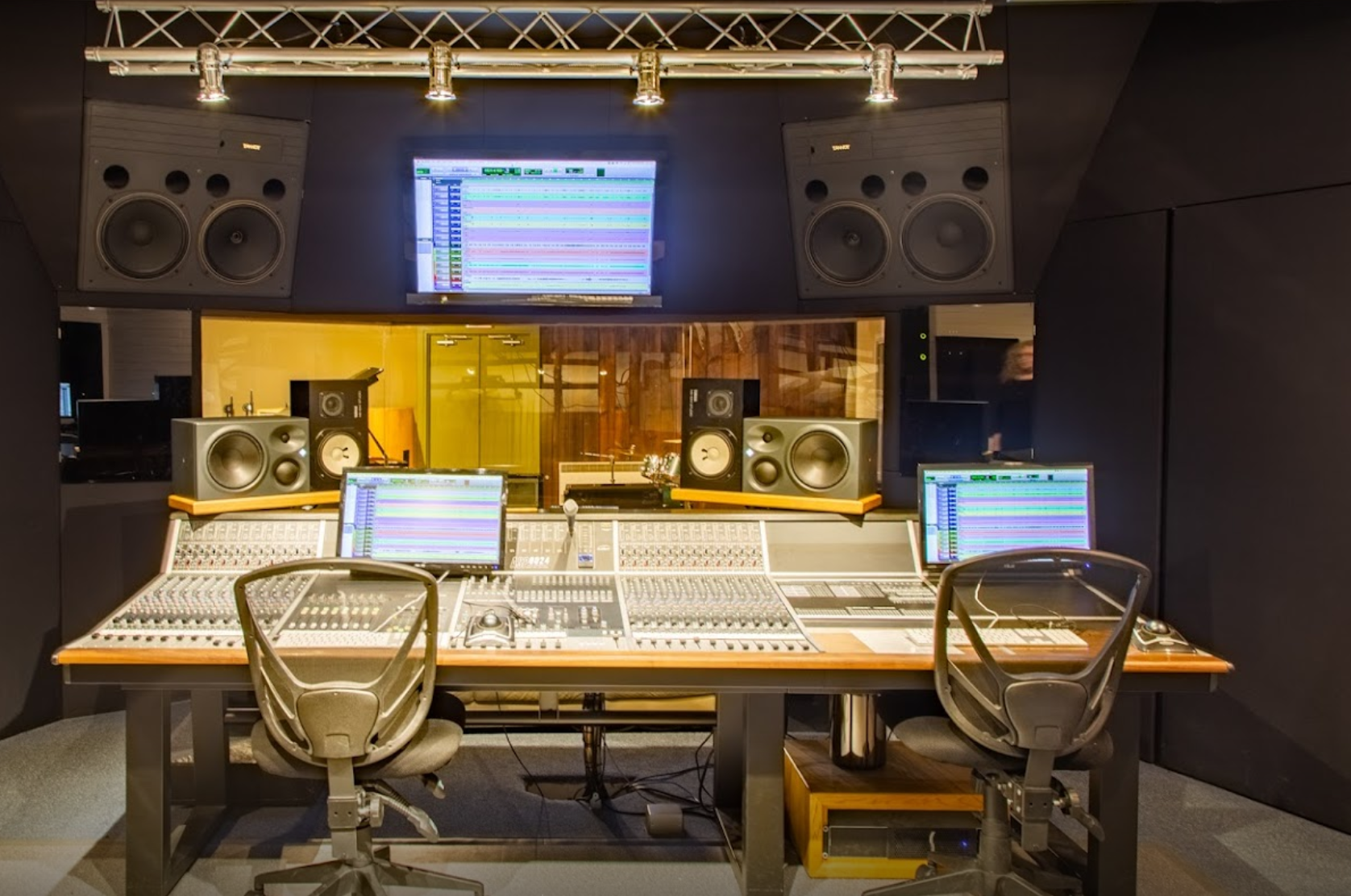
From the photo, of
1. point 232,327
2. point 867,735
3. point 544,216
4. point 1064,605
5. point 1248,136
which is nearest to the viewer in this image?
point 1064,605

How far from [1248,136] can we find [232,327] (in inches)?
148

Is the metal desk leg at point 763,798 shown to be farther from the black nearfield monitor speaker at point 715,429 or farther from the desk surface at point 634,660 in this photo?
the black nearfield monitor speaker at point 715,429

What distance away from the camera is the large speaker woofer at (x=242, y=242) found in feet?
12.1

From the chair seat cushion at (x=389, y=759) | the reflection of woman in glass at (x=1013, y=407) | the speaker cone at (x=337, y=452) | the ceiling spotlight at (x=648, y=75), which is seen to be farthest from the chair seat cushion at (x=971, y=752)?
the ceiling spotlight at (x=648, y=75)

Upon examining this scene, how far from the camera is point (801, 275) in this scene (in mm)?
3805

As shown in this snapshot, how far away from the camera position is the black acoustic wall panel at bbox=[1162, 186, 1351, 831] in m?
3.23

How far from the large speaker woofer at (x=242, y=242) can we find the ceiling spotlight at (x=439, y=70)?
2.92 ft

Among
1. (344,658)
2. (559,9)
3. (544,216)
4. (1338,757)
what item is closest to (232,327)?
(544,216)

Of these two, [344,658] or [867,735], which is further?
[867,735]

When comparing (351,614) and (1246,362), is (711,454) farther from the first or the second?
(1246,362)

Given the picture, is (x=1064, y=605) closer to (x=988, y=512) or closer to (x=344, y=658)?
(x=988, y=512)

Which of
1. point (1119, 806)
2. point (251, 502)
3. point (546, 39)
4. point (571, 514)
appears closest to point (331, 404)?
point (251, 502)

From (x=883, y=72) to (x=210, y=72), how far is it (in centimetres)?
212

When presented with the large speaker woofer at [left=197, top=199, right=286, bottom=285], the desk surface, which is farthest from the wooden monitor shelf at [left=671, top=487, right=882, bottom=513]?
the large speaker woofer at [left=197, top=199, right=286, bottom=285]
